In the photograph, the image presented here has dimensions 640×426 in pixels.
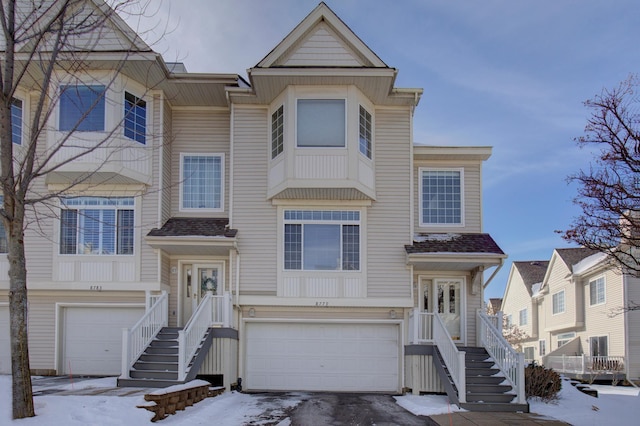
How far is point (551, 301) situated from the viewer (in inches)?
1320

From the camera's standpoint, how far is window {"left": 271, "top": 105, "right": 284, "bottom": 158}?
16.2 m

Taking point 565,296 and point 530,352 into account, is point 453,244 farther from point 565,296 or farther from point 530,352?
point 530,352

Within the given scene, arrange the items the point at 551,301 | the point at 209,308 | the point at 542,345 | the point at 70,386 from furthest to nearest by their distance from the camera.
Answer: the point at 542,345, the point at 551,301, the point at 209,308, the point at 70,386

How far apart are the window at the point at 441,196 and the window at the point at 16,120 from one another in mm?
11242

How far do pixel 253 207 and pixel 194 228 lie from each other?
1.69 m

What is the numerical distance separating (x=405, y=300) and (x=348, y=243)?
2.16 m

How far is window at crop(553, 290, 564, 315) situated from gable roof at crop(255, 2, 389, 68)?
2140 centimetres

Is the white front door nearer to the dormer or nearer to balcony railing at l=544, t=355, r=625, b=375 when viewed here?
the dormer

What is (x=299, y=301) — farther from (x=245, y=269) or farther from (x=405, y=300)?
(x=405, y=300)

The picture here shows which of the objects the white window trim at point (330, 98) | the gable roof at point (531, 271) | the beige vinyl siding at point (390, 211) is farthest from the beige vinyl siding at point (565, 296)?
the white window trim at point (330, 98)

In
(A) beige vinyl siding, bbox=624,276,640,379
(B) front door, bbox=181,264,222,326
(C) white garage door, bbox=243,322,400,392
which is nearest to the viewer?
(C) white garage door, bbox=243,322,400,392

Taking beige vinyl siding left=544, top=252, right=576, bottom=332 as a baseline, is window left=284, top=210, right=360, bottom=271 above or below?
above

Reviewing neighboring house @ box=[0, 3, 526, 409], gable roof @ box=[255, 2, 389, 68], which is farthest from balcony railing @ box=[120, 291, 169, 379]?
gable roof @ box=[255, 2, 389, 68]

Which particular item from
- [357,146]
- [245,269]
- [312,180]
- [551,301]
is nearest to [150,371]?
[245,269]
